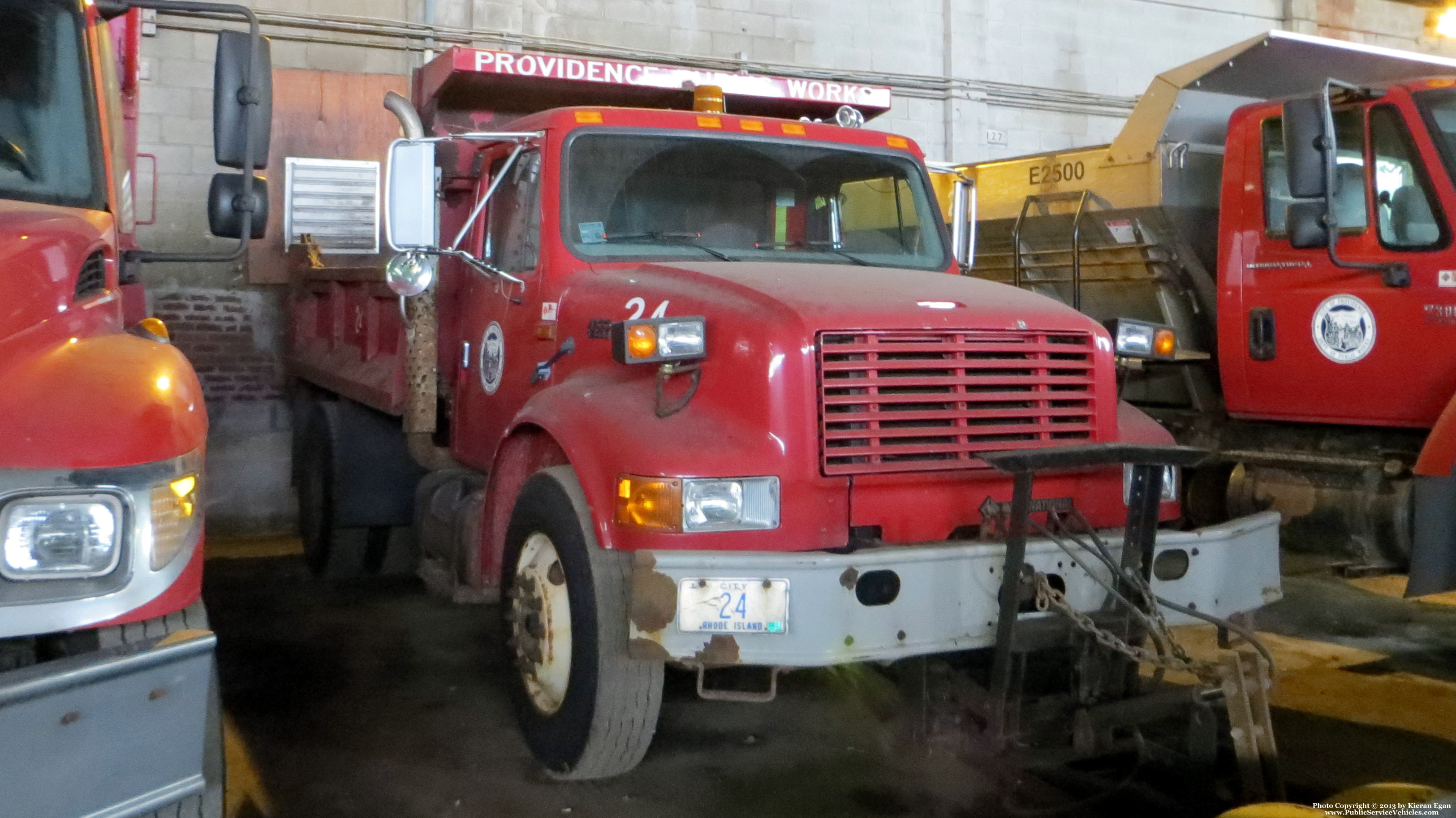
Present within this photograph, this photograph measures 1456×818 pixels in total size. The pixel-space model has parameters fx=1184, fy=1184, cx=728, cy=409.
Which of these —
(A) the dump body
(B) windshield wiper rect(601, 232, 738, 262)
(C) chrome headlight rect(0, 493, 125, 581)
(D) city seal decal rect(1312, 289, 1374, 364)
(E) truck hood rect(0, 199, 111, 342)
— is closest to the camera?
(A) the dump body

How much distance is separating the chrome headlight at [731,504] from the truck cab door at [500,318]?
1319 millimetres

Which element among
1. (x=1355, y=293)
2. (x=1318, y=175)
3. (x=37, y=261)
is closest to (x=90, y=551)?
(x=37, y=261)

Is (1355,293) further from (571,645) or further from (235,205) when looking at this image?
(235,205)

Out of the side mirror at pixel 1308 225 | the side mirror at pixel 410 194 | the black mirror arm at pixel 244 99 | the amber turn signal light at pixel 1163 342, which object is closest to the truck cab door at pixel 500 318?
the side mirror at pixel 410 194

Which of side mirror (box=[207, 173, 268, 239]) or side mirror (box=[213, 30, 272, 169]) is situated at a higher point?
side mirror (box=[213, 30, 272, 169])

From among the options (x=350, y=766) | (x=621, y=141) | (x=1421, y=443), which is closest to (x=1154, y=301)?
(x=1421, y=443)

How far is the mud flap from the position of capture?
439cm

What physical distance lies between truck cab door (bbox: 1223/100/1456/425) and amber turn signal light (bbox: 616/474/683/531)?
341 centimetres

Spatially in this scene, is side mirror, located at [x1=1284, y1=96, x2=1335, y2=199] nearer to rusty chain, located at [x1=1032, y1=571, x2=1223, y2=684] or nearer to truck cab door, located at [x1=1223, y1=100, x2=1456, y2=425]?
truck cab door, located at [x1=1223, y1=100, x2=1456, y2=425]

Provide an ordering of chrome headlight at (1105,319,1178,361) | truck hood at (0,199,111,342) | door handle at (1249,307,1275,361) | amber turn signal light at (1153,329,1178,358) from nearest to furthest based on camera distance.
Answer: truck hood at (0,199,111,342) < chrome headlight at (1105,319,1178,361) < amber turn signal light at (1153,329,1178,358) < door handle at (1249,307,1275,361)

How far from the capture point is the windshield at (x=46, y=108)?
10.2ft

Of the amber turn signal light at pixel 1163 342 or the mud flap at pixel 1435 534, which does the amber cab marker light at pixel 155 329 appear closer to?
the amber turn signal light at pixel 1163 342

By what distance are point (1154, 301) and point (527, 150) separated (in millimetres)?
3385

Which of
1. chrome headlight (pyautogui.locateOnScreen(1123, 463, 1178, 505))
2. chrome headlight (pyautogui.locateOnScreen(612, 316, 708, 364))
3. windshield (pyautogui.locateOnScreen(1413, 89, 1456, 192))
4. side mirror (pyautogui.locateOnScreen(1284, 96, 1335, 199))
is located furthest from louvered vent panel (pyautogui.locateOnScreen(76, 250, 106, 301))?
windshield (pyautogui.locateOnScreen(1413, 89, 1456, 192))
